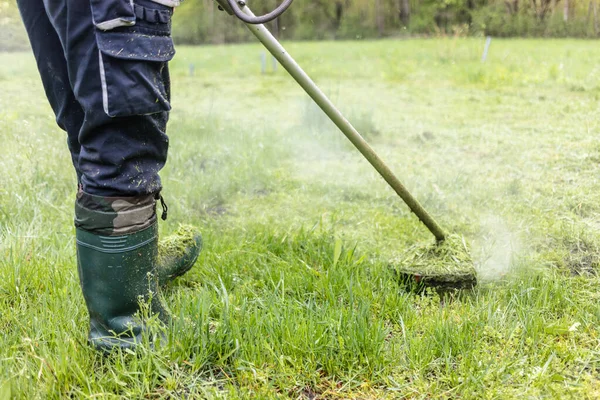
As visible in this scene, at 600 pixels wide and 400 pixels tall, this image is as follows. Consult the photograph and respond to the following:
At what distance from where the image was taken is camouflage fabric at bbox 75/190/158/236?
1.48 meters

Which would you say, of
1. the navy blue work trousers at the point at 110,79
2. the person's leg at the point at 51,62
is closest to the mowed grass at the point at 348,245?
the navy blue work trousers at the point at 110,79

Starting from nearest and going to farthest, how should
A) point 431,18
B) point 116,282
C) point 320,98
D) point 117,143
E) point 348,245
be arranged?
point 117,143 < point 116,282 < point 320,98 < point 348,245 < point 431,18

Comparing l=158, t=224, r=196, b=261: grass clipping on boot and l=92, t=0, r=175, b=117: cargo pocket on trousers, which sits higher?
l=92, t=0, r=175, b=117: cargo pocket on trousers

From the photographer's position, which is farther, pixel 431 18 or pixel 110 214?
pixel 431 18

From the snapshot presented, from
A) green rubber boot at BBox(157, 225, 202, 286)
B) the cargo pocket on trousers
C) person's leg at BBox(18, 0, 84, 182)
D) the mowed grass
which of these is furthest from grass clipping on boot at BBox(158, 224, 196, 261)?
the cargo pocket on trousers

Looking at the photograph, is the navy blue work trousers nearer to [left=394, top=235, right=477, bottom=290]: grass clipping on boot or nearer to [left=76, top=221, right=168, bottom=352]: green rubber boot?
[left=76, top=221, right=168, bottom=352]: green rubber boot

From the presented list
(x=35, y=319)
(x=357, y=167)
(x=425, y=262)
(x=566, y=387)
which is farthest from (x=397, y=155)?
(x=35, y=319)

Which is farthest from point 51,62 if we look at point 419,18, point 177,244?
point 419,18

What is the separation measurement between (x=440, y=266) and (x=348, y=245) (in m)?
0.58

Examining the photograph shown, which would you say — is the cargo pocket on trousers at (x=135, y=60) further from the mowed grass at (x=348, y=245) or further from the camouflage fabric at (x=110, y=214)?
the mowed grass at (x=348, y=245)

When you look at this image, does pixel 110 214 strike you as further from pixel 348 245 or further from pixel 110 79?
pixel 348 245

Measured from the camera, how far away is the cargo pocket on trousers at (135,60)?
130cm

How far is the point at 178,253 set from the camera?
6.54ft

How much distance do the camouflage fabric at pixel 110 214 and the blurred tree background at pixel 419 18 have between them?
3.48 m
